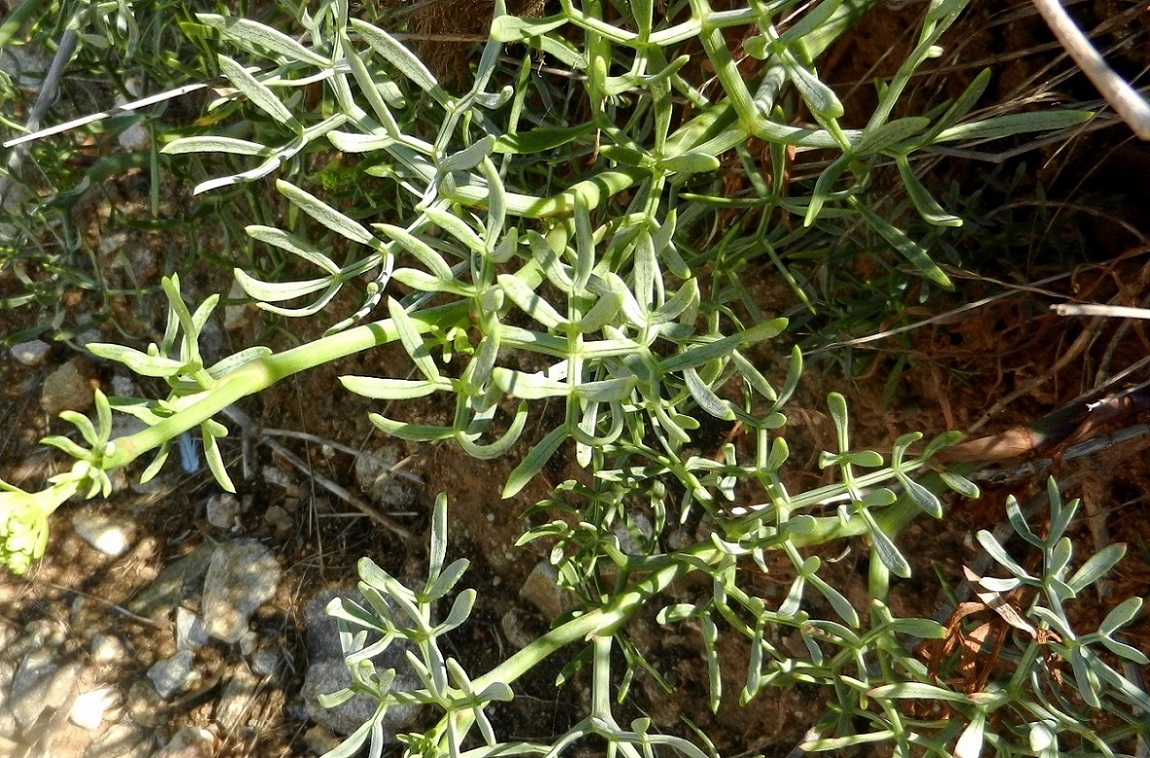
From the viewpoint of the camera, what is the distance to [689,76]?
123 cm

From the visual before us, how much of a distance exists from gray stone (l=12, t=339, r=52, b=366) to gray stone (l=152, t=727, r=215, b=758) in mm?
881

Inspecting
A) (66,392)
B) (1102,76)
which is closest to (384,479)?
(66,392)

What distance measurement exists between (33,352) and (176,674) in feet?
2.59

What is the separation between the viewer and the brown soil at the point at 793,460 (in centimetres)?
105

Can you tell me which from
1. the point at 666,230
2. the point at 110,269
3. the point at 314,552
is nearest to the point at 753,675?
the point at 666,230

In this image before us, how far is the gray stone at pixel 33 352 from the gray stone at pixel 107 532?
0.37 meters

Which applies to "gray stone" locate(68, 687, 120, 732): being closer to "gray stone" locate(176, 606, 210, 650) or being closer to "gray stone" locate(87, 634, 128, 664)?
"gray stone" locate(87, 634, 128, 664)

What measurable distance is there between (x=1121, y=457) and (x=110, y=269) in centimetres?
186

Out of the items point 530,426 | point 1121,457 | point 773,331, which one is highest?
point 773,331

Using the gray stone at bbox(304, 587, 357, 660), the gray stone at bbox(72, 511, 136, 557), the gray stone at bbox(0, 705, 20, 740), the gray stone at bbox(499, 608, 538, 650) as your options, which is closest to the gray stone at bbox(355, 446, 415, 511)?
the gray stone at bbox(304, 587, 357, 660)

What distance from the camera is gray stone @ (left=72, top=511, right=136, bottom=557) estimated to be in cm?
197

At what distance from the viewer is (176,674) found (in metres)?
1.89

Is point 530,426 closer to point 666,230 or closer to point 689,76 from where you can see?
point 689,76

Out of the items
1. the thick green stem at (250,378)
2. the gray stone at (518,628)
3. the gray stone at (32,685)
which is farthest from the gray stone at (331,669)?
the thick green stem at (250,378)
